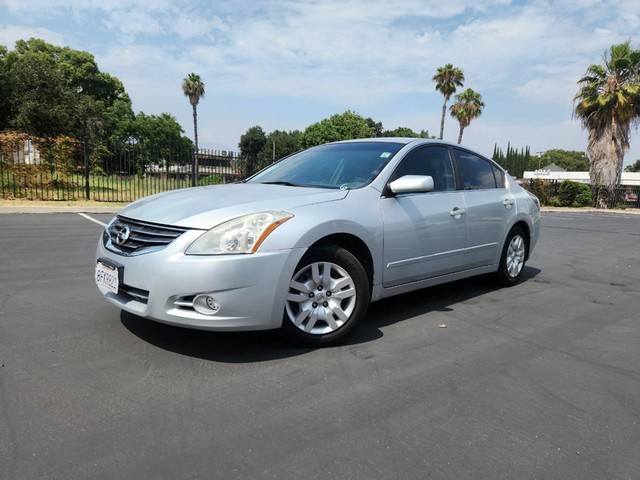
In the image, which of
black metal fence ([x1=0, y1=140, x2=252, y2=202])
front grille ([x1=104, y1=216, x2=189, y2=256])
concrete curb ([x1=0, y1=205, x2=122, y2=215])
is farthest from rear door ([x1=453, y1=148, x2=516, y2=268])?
black metal fence ([x1=0, y1=140, x2=252, y2=202])

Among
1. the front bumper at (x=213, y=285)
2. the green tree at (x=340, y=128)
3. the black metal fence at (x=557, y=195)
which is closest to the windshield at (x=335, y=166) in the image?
the front bumper at (x=213, y=285)

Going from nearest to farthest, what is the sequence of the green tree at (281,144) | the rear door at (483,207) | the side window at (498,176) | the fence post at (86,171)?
the rear door at (483,207), the side window at (498,176), the fence post at (86,171), the green tree at (281,144)

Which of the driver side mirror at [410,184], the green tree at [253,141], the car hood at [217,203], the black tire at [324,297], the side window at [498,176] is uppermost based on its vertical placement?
the green tree at [253,141]

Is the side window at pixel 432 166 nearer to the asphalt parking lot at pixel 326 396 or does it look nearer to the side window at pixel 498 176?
the side window at pixel 498 176

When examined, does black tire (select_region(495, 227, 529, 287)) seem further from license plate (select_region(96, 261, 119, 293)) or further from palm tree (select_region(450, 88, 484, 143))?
palm tree (select_region(450, 88, 484, 143))

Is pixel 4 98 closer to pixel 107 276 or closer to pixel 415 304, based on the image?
pixel 107 276

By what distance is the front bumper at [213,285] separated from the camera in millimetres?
2941

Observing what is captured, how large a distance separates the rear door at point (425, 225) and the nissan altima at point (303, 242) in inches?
0.4

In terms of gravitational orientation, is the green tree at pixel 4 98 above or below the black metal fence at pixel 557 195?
above

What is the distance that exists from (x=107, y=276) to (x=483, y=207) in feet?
11.6

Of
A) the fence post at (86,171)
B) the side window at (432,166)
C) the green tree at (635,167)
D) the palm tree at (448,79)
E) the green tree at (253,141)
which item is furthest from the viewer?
the green tree at (635,167)

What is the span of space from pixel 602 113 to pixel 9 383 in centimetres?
3300

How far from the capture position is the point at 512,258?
5.54 meters

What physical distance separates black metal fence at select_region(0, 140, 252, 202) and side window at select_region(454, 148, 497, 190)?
13.6 m
